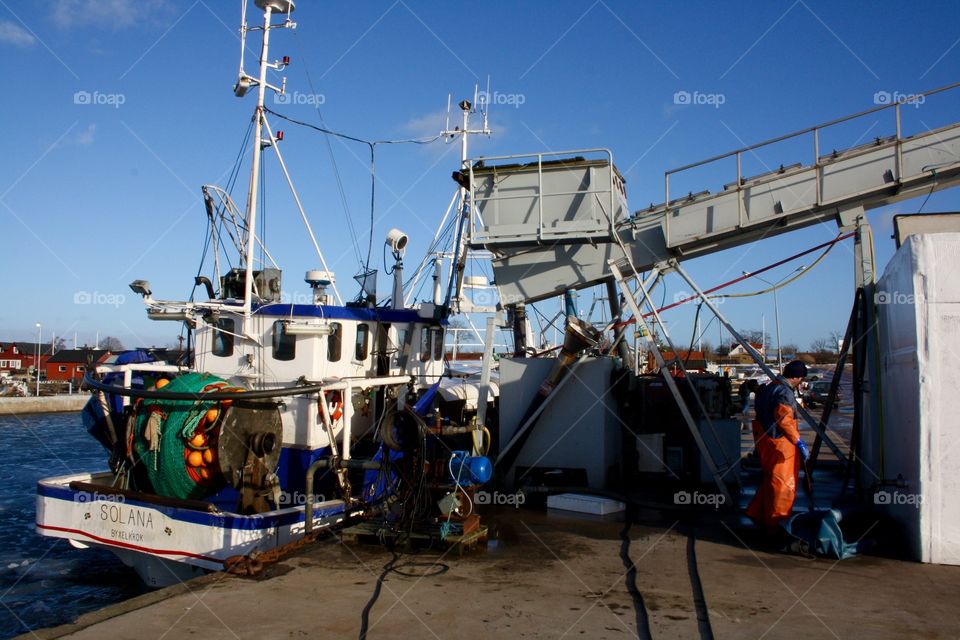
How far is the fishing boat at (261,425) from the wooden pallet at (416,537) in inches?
6.3

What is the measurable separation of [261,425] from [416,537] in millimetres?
2521

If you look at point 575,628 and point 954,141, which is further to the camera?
point 954,141

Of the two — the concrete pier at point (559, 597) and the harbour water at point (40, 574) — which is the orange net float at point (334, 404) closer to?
the concrete pier at point (559, 597)

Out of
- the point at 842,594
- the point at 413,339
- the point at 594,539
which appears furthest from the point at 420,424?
the point at 413,339

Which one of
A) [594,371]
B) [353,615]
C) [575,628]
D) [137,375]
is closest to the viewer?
[575,628]

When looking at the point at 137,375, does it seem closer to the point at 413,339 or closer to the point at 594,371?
the point at 413,339

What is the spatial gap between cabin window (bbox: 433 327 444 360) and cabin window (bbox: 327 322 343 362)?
2561mm

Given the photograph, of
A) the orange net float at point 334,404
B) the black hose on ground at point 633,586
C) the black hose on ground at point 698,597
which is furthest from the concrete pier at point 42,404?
the black hose on ground at point 698,597

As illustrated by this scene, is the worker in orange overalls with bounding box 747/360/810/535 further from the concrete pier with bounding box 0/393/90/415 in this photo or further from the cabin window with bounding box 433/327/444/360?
the concrete pier with bounding box 0/393/90/415

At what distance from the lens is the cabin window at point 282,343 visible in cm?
1154

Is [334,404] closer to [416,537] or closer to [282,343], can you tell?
[282,343]

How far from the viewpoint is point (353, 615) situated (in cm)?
526

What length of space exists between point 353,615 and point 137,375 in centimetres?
901

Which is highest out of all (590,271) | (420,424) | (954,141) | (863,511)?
(954,141)
